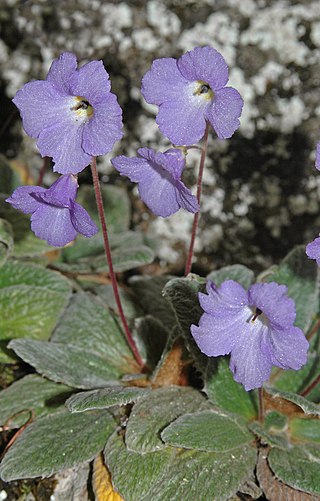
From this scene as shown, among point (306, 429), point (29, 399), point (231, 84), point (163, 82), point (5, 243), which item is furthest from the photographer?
point (231, 84)

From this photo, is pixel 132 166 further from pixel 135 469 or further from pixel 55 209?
pixel 135 469

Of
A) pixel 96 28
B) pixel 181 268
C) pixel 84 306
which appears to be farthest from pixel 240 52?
pixel 84 306

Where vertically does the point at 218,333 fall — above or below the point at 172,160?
below

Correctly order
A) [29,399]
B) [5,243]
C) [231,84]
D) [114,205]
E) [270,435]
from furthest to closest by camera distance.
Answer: [114,205] → [231,84] → [5,243] → [29,399] → [270,435]

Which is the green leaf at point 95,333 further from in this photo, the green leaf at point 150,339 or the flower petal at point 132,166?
the flower petal at point 132,166

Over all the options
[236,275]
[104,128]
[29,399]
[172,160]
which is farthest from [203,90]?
[29,399]

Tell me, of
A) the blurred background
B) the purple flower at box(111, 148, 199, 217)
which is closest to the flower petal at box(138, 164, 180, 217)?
the purple flower at box(111, 148, 199, 217)

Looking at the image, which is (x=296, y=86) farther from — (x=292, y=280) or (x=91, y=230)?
(x=91, y=230)

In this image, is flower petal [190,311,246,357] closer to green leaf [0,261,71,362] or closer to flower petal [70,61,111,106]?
flower petal [70,61,111,106]
